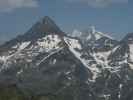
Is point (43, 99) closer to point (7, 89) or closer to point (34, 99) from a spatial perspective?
point (34, 99)

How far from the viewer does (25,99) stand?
17975cm

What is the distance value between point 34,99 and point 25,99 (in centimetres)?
636

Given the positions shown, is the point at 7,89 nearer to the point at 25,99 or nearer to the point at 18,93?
the point at 18,93

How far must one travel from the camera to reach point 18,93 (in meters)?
193

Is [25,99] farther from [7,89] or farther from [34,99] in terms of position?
[7,89]

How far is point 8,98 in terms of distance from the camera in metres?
184

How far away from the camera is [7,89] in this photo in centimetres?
19538

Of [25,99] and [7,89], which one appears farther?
[7,89]

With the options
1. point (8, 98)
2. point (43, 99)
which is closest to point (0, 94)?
point (8, 98)

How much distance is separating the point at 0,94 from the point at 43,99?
1774 centimetres

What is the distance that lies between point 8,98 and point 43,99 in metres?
14.8

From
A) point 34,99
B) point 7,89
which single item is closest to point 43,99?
point 34,99

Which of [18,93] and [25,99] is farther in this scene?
[18,93]

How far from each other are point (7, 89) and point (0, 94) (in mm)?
9948
